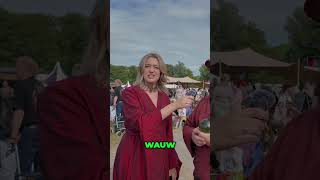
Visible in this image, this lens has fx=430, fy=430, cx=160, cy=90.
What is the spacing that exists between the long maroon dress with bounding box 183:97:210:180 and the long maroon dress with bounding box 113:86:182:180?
149 millimetres

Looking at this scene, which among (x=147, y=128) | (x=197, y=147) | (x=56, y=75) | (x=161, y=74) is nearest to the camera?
(x=56, y=75)

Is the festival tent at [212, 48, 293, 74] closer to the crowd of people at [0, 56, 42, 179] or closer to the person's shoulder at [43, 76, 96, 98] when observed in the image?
the person's shoulder at [43, 76, 96, 98]

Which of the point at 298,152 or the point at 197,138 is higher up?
the point at 298,152

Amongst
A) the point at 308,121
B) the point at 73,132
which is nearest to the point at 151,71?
the point at 73,132

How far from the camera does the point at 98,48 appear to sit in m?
2.29

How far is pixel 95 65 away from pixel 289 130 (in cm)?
149

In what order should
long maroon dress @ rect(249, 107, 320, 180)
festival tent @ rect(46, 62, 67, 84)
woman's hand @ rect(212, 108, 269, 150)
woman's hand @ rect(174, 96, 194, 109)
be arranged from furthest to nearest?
woman's hand @ rect(174, 96, 194, 109) → woman's hand @ rect(212, 108, 269, 150) → festival tent @ rect(46, 62, 67, 84) → long maroon dress @ rect(249, 107, 320, 180)

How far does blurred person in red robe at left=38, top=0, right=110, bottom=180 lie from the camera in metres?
1.97

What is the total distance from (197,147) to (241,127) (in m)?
0.87

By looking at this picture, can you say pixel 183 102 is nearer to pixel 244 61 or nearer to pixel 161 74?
pixel 161 74

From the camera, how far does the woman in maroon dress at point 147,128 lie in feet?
10.6

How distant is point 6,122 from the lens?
2266 mm

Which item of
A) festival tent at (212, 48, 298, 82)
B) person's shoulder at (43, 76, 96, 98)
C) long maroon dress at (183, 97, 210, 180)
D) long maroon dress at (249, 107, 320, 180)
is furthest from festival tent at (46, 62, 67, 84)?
long maroon dress at (249, 107, 320, 180)

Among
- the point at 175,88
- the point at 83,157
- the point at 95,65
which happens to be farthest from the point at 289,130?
the point at 175,88
